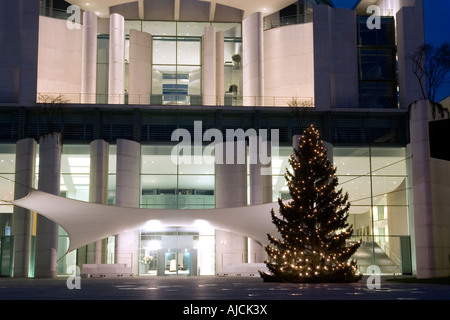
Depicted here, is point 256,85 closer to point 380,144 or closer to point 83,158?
point 380,144

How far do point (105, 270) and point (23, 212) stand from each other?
6.19 m

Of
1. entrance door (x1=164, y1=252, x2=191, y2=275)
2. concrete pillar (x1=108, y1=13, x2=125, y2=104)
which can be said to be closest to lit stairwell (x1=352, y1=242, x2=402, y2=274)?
entrance door (x1=164, y1=252, x2=191, y2=275)

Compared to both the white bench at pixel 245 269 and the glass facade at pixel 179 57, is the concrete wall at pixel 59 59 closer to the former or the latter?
the glass facade at pixel 179 57

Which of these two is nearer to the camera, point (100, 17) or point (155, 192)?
point (155, 192)

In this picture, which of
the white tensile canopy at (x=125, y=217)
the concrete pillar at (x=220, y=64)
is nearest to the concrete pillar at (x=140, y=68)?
the concrete pillar at (x=220, y=64)

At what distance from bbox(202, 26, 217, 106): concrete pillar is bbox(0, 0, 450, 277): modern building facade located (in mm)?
94

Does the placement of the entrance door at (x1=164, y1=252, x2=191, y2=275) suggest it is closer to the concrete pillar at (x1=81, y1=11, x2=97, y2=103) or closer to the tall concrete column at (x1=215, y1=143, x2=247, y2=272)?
the tall concrete column at (x1=215, y1=143, x2=247, y2=272)

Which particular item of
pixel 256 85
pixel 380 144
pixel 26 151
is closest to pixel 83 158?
pixel 26 151

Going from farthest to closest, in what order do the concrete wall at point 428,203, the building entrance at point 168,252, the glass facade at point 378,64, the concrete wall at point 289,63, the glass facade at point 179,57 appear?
the glass facade at point 179,57, the concrete wall at point 289,63, the glass facade at point 378,64, the building entrance at point 168,252, the concrete wall at point 428,203

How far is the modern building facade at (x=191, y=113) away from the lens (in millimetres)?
35969

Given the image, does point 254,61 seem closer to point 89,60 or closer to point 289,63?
point 289,63

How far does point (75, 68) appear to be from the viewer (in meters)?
40.8

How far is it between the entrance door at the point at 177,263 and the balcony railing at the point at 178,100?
9.16 meters

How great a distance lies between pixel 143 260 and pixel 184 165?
6085 mm
